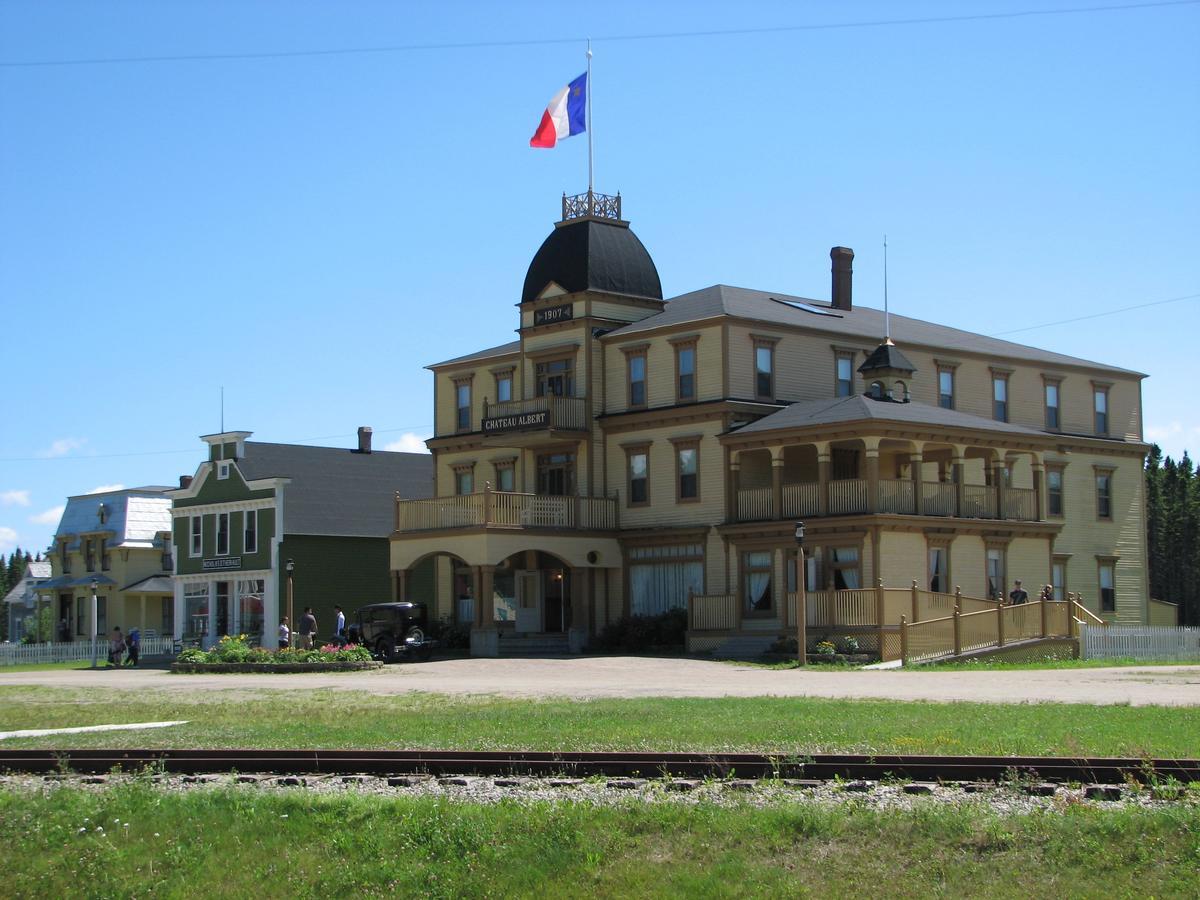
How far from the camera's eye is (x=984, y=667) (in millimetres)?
37281

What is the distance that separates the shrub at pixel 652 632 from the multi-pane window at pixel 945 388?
12.3m

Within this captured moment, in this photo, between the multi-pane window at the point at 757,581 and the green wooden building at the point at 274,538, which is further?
the green wooden building at the point at 274,538

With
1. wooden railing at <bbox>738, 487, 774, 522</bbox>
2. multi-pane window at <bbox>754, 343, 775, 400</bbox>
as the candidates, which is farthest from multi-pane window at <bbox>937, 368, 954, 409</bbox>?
wooden railing at <bbox>738, 487, 774, 522</bbox>

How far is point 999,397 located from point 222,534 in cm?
3020

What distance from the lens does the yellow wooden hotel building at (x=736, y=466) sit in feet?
144

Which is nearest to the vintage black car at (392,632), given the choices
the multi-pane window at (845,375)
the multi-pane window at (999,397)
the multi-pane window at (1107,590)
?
the multi-pane window at (845,375)

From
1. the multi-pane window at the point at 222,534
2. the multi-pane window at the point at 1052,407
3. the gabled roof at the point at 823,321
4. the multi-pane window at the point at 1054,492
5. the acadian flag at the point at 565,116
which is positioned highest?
the acadian flag at the point at 565,116

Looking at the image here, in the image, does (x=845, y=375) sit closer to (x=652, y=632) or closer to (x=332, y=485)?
(x=652, y=632)

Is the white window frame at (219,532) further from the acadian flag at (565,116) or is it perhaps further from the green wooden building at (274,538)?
the acadian flag at (565,116)

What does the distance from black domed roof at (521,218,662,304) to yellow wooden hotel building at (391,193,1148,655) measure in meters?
0.09

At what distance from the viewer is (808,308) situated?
172 feet

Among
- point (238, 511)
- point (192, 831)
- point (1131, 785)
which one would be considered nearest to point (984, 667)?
point (1131, 785)

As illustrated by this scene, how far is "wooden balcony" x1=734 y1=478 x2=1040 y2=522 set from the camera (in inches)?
1690

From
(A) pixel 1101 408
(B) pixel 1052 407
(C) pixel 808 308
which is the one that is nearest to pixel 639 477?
(C) pixel 808 308
